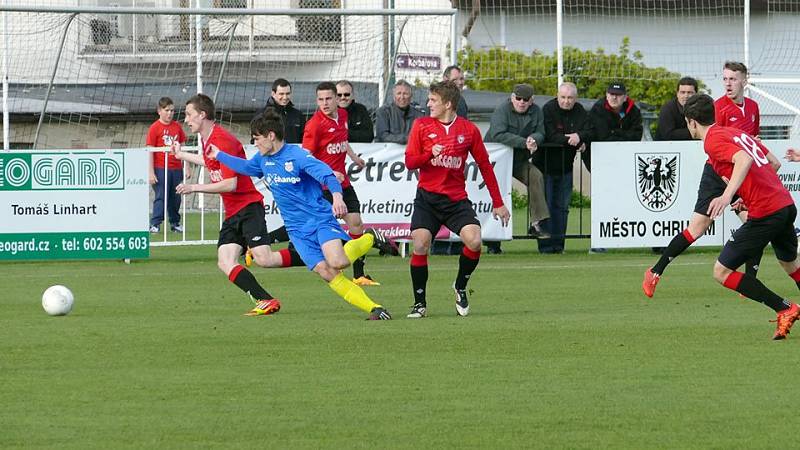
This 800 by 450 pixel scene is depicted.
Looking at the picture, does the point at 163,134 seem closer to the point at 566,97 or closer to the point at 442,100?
the point at 566,97

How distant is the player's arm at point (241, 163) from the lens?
11484 mm

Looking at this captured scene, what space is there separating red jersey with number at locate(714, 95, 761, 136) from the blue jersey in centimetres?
463

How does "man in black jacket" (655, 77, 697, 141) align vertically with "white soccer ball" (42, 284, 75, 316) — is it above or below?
above

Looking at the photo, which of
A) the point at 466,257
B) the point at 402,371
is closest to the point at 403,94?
the point at 466,257

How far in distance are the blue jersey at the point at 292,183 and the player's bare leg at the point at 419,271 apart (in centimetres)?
73

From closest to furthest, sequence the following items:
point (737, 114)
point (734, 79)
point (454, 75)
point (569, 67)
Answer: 1. point (734, 79)
2. point (737, 114)
3. point (454, 75)
4. point (569, 67)

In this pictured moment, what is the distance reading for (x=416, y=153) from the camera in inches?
448

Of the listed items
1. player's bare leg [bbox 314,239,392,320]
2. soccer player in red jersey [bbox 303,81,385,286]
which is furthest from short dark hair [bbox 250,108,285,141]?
soccer player in red jersey [bbox 303,81,385,286]

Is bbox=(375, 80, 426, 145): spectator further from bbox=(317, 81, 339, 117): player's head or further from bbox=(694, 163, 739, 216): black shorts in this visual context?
bbox=(694, 163, 739, 216): black shorts

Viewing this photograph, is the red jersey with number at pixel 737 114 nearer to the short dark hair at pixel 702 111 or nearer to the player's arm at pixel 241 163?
the short dark hair at pixel 702 111

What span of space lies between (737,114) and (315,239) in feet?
16.8

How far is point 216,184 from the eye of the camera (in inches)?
468

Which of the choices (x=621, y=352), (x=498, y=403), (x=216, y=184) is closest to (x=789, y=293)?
(x=621, y=352)

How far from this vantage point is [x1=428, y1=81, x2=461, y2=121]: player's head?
37.2 ft
